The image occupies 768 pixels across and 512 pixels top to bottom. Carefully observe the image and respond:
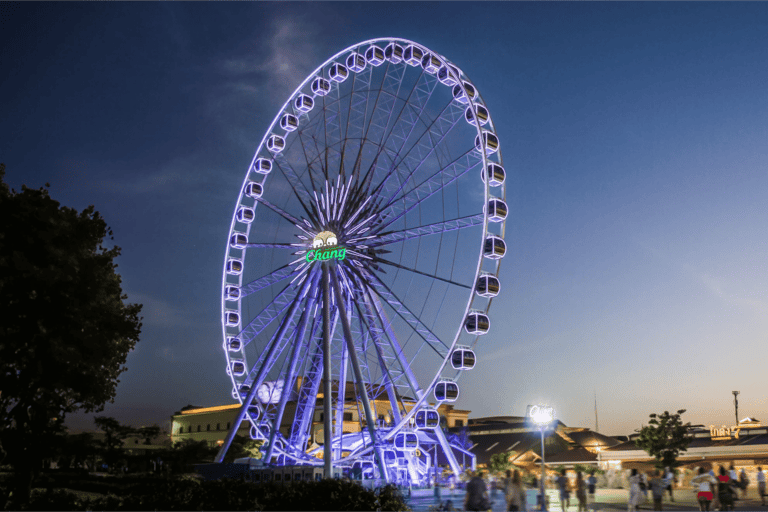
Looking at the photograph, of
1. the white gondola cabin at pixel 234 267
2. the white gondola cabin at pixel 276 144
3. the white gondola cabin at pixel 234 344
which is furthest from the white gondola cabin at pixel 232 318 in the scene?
the white gondola cabin at pixel 276 144

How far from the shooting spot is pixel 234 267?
145 ft

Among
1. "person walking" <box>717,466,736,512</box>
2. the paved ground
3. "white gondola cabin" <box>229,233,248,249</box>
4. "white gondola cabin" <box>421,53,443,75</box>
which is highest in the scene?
"white gondola cabin" <box>421,53,443,75</box>

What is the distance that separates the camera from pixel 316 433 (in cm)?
7969

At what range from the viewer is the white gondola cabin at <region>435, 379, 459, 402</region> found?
1320 inches

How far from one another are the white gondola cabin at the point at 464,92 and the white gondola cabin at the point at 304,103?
35.6 ft

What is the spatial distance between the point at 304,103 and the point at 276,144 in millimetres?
3106

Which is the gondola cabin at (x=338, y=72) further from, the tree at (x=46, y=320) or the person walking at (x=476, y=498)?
the person walking at (x=476, y=498)

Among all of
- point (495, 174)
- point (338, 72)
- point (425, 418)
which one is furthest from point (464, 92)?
point (425, 418)

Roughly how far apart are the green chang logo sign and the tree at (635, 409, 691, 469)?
2806 centimetres

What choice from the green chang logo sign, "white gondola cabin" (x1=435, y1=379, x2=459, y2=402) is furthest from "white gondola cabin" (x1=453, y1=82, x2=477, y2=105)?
"white gondola cabin" (x1=435, y1=379, x2=459, y2=402)

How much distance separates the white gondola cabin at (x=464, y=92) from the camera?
3603cm

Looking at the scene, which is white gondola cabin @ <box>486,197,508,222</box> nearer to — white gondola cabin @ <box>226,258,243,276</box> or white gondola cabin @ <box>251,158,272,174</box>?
white gondola cabin @ <box>251,158,272,174</box>

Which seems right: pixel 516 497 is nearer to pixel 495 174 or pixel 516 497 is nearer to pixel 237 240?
pixel 495 174

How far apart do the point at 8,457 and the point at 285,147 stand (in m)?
24.8
